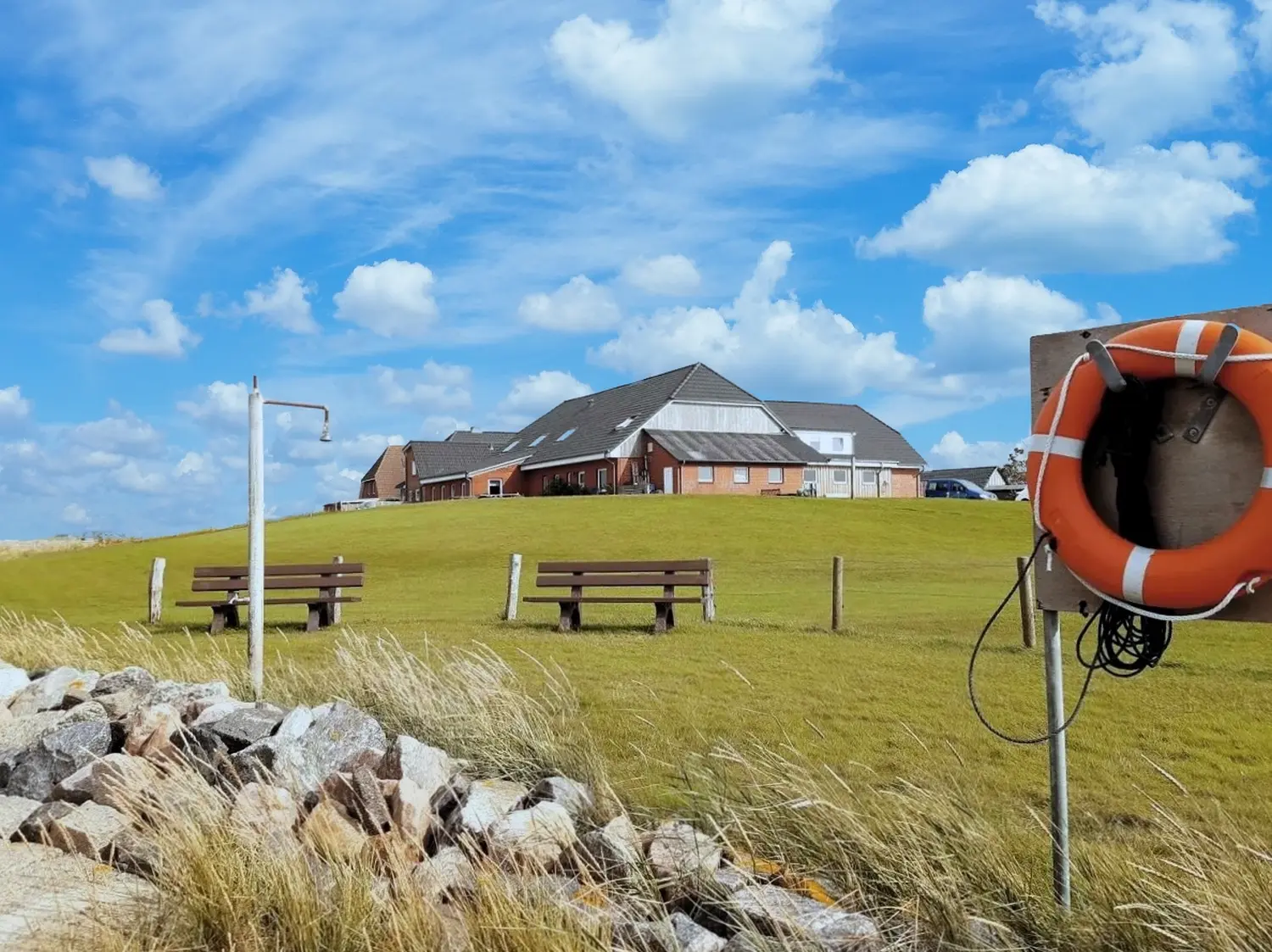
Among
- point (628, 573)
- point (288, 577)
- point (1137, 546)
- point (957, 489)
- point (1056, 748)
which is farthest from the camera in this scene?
point (957, 489)

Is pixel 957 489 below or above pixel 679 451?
below

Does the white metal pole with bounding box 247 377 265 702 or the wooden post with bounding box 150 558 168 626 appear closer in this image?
the white metal pole with bounding box 247 377 265 702

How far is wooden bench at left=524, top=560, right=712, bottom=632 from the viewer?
14.8 m

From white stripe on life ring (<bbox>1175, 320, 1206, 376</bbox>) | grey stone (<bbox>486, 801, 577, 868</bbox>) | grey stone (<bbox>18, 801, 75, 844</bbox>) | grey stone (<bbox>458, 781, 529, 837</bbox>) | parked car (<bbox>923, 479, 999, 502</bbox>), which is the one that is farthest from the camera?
parked car (<bbox>923, 479, 999, 502</bbox>)

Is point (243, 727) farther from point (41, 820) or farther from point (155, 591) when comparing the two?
point (155, 591)

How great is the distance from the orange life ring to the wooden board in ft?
0.40

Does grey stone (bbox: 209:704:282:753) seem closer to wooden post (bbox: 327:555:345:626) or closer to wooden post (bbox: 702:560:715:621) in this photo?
wooden post (bbox: 702:560:715:621)

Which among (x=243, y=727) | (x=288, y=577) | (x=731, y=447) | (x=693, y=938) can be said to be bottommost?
(x=693, y=938)

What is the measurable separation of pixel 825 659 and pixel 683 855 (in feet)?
23.8

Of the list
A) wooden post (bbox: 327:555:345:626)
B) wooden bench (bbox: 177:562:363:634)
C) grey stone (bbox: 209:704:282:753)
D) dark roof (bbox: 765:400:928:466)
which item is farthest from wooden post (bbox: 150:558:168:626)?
dark roof (bbox: 765:400:928:466)

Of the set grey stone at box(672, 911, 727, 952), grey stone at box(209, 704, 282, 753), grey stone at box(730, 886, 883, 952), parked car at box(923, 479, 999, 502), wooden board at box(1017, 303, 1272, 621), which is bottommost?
grey stone at box(672, 911, 727, 952)

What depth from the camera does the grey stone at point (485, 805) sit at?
5.41 metres

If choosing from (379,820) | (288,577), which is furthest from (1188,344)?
(288,577)

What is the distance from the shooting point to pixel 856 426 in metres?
66.1
